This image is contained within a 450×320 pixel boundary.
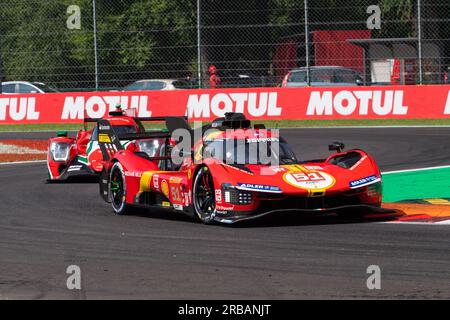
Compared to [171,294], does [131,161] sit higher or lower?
higher

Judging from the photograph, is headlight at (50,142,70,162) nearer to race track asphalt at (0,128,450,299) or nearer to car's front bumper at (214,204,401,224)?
race track asphalt at (0,128,450,299)

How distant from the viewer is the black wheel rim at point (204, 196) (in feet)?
37.0

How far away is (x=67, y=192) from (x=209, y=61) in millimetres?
13342

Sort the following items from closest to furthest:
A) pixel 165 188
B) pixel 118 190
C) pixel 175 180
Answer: pixel 175 180, pixel 165 188, pixel 118 190

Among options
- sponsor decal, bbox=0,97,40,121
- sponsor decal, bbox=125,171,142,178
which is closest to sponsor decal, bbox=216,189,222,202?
sponsor decal, bbox=125,171,142,178

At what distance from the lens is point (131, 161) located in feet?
42.5

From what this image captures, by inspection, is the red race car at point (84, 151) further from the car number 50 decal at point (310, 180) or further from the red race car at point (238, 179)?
the car number 50 decal at point (310, 180)

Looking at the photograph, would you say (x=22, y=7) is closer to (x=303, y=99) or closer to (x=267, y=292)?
(x=303, y=99)

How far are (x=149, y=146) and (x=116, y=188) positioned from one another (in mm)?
4131

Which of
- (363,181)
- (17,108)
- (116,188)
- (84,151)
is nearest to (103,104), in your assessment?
(17,108)

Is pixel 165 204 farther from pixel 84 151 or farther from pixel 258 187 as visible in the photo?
pixel 84 151

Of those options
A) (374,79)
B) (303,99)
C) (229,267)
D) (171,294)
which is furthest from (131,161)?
(374,79)

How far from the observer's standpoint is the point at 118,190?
515 inches
